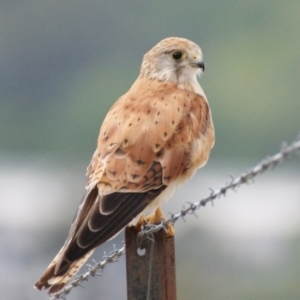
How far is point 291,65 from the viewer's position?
102ft

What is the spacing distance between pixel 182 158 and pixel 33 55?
3002cm

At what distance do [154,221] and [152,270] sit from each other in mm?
1015

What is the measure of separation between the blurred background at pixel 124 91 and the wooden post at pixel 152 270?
792 centimetres

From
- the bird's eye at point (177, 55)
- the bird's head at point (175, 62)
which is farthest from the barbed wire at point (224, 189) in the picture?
the bird's eye at point (177, 55)

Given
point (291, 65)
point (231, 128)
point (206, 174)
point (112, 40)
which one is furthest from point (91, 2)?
point (206, 174)

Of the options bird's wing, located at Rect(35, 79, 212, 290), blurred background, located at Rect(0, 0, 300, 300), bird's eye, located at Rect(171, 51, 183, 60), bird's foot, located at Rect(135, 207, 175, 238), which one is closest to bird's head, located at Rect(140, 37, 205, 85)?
bird's eye, located at Rect(171, 51, 183, 60)

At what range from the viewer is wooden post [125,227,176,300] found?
4152 mm

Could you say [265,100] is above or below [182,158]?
above

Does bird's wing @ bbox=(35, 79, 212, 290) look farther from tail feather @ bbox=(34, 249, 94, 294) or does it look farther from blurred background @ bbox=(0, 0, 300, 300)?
blurred background @ bbox=(0, 0, 300, 300)

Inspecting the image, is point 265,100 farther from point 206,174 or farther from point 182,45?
point 182,45

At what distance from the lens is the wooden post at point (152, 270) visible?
415 cm

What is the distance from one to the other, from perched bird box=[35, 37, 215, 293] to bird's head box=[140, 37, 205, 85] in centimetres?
11

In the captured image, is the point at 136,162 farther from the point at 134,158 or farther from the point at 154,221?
the point at 154,221

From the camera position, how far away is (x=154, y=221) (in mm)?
5168
